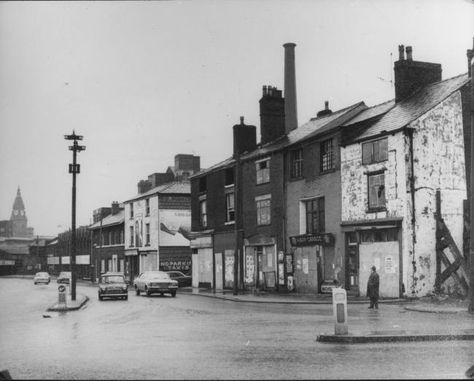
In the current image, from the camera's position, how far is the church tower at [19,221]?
15738 centimetres

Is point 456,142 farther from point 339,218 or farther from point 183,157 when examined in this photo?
point 183,157

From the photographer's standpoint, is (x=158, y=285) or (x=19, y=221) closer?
(x=158, y=285)

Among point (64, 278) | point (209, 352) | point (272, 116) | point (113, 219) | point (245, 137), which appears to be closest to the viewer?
point (209, 352)

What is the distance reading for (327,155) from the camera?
32750 mm

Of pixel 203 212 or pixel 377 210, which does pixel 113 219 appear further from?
pixel 377 210

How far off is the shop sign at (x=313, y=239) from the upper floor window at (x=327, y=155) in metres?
3.42

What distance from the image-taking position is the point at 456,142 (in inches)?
1129

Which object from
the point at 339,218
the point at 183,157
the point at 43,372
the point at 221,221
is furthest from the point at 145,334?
the point at 183,157

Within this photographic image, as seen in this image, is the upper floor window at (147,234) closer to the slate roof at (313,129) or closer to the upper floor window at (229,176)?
the upper floor window at (229,176)

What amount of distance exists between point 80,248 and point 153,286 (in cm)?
5167

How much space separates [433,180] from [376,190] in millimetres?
2569

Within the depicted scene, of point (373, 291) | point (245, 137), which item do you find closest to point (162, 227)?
point (245, 137)

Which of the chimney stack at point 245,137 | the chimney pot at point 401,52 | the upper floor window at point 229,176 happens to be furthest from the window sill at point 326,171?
the chimney stack at point 245,137

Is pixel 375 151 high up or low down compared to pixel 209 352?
up
